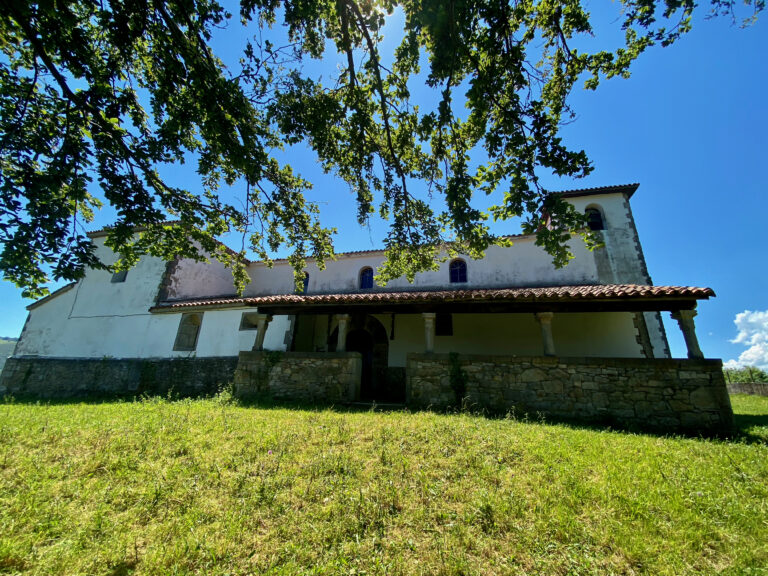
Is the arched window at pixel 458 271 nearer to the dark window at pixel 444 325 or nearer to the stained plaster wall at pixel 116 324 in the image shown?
the dark window at pixel 444 325

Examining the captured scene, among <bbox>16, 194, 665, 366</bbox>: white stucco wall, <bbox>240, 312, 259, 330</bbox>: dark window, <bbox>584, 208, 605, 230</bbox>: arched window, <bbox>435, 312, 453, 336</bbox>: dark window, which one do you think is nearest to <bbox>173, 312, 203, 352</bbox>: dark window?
<bbox>16, 194, 665, 366</bbox>: white stucco wall

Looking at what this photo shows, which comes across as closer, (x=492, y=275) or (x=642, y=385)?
(x=642, y=385)

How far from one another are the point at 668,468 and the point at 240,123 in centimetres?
809

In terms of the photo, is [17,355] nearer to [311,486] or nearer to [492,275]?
[311,486]

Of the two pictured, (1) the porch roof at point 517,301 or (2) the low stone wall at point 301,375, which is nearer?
(1) the porch roof at point 517,301

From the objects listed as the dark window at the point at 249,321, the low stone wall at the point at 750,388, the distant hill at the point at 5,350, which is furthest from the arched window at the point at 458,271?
the distant hill at the point at 5,350

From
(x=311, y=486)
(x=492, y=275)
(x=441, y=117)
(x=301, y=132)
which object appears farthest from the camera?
(x=492, y=275)

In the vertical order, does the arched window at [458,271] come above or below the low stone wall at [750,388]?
above

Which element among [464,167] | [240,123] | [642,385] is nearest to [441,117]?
[464,167]

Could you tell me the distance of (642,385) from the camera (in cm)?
661

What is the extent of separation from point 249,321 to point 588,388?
11717 mm

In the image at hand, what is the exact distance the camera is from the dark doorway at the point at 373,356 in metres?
10.7

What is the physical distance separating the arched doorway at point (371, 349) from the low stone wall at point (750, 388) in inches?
842

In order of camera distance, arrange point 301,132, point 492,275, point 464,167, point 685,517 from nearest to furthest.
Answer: point 685,517, point 464,167, point 301,132, point 492,275
